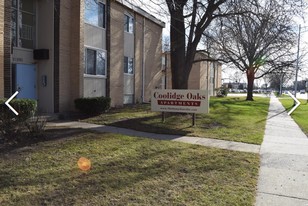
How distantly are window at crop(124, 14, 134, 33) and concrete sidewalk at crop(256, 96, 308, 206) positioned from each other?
1365 centimetres

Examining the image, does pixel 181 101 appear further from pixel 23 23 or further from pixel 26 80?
pixel 23 23

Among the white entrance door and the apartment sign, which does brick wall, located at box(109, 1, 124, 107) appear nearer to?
the white entrance door

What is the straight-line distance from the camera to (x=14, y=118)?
8.32 m

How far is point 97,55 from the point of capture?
58.2 feet

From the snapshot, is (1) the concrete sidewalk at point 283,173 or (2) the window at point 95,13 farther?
(2) the window at point 95,13

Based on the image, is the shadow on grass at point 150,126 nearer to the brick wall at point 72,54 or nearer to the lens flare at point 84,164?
the brick wall at point 72,54

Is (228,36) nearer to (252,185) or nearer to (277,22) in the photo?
(277,22)

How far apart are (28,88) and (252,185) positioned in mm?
11240

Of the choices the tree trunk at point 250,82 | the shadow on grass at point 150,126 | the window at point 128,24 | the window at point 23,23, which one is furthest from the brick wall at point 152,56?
the tree trunk at point 250,82

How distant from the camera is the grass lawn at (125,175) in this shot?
4.85m

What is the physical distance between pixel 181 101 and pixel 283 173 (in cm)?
679

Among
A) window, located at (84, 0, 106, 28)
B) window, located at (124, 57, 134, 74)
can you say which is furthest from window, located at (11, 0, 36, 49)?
window, located at (124, 57, 134, 74)

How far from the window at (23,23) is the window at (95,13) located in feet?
10.1

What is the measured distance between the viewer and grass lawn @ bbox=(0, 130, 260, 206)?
15.9ft
